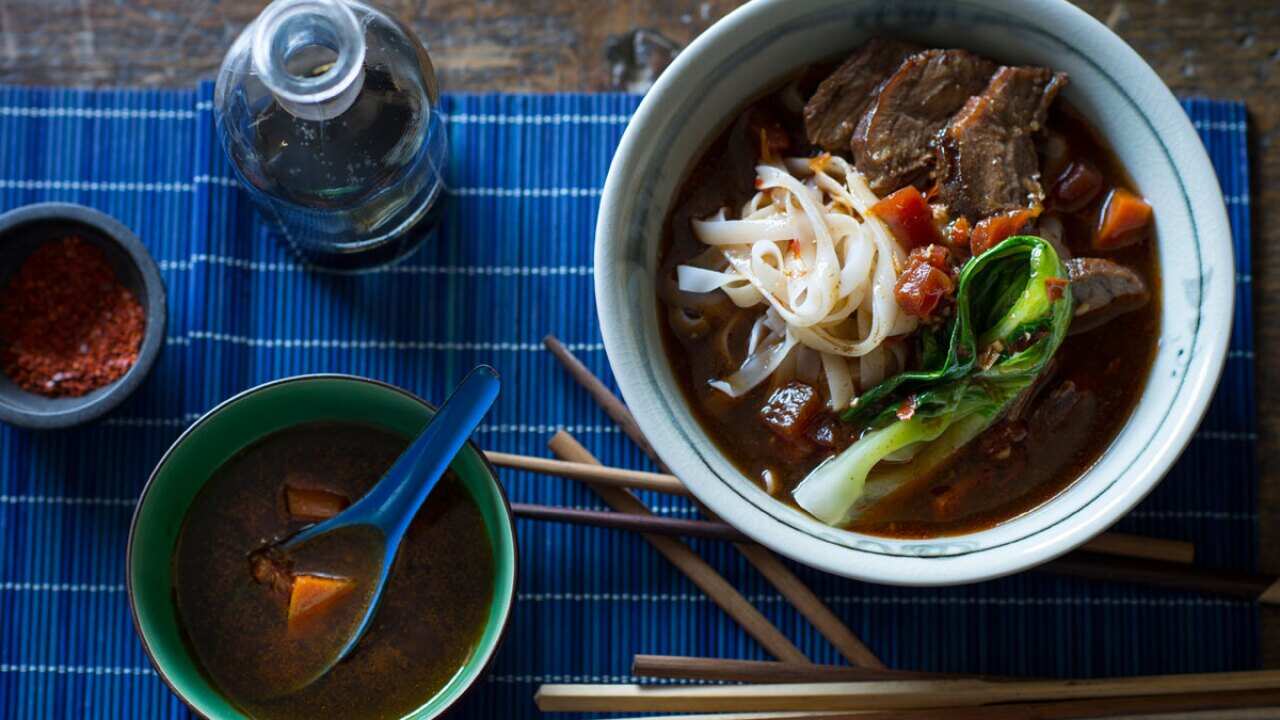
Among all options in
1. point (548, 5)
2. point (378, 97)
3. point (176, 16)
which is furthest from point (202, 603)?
point (548, 5)

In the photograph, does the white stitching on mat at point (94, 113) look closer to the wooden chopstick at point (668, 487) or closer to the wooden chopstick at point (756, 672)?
the wooden chopstick at point (668, 487)

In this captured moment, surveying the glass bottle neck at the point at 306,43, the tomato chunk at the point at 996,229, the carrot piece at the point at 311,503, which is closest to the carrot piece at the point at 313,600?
the carrot piece at the point at 311,503

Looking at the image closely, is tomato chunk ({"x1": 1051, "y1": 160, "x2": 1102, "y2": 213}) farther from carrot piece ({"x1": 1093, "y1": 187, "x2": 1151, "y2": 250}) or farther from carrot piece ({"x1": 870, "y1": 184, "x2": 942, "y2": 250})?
carrot piece ({"x1": 870, "y1": 184, "x2": 942, "y2": 250})

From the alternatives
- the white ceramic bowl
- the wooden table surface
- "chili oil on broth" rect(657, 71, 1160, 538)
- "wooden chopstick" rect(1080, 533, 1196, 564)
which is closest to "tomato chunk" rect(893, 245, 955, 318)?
"chili oil on broth" rect(657, 71, 1160, 538)

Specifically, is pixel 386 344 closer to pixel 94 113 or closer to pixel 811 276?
pixel 94 113

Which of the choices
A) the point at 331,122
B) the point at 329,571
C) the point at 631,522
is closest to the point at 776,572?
the point at 631,522
